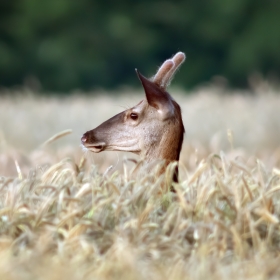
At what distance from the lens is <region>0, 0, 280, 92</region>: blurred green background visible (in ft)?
66.9

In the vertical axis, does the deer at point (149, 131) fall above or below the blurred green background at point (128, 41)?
below

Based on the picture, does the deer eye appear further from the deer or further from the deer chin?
the deer chin

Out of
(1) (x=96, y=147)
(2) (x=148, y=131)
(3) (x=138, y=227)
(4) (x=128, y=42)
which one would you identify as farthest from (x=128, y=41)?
(3) (x=138, y=227)

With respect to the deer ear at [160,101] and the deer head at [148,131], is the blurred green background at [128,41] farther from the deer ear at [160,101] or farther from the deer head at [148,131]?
the deer ear at [160,101]

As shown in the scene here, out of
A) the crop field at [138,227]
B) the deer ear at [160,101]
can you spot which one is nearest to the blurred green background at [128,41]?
the deer ear at [160,101]

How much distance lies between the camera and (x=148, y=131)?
390 cm

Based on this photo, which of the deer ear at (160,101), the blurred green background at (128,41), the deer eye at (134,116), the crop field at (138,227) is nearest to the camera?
the crop field at (138,227)

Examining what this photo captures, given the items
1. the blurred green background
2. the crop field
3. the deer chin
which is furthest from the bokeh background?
the crop field

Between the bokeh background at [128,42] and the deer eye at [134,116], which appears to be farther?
the bokeh background at [128,42]

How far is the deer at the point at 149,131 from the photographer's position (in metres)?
3.86

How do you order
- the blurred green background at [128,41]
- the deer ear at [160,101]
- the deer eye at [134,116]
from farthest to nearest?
the blurred green background at [128,41] < the deer eye at [134,116] < the deer ear at [160,101]

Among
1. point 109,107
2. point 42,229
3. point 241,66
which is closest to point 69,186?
point 42,229

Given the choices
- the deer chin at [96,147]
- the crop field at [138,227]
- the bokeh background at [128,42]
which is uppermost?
the bokeh background at [128,42]

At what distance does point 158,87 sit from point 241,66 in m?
16.5
